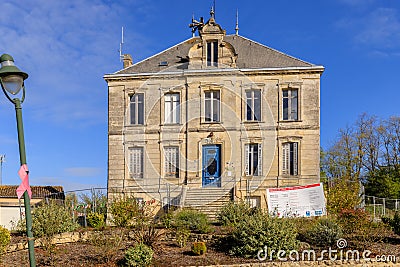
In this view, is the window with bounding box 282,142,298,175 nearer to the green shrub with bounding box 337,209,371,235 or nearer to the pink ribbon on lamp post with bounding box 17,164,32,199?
the green shrub with bounding box 337,209,371,235

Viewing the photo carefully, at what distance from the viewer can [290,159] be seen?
23.1 metres

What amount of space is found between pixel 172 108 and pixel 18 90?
1752cm

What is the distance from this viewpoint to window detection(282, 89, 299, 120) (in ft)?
76.5

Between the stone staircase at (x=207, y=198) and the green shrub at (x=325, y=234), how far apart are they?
653cm

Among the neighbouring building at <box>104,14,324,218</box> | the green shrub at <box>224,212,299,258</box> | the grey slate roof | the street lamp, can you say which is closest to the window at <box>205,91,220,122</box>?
the neighbouring building at <box>104,14,324,218</box>

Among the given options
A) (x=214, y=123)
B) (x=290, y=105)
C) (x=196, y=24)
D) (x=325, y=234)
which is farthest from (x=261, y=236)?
(x=196, y=24)

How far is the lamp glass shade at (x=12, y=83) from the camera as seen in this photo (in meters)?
6.68

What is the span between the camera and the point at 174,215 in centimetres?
1722

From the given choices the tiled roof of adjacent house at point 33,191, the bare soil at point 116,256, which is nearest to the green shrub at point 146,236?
the bare soil at point 116,256

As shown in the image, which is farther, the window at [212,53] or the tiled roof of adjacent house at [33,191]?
the tiled roof of adjacent house at [33,191]

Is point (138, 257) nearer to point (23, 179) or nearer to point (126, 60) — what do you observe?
point (23, 179)

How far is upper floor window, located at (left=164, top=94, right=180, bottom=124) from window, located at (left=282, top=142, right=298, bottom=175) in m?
5.81

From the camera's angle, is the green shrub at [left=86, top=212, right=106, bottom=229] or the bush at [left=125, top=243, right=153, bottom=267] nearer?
the bush at [left=125, top=243, right=153, bottom=267]

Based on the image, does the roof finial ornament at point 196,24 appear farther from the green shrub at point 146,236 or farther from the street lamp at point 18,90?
the street lamp at point 18,90
